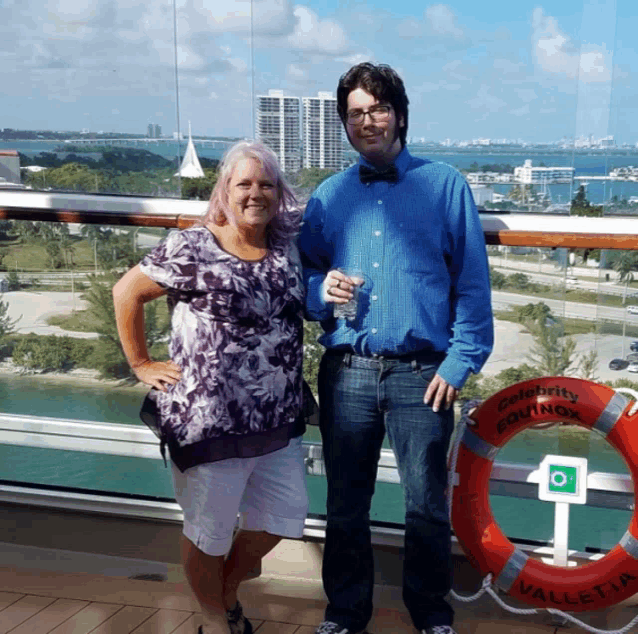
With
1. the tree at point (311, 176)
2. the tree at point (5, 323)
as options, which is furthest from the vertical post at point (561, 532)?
the tree at point (5, 323)

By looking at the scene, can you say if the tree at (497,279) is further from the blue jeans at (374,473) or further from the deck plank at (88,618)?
the deck plank at (88,618)

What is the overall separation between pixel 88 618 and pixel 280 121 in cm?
151

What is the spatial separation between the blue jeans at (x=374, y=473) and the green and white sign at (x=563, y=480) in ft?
1.28

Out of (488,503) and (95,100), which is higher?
(95,100)

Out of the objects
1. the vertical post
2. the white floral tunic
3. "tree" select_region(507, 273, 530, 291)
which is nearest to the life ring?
the vertical post

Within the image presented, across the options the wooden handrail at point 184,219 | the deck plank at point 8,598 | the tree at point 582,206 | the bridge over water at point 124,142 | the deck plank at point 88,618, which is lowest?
the deck plank at point 8,598

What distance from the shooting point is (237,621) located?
7.11 ft

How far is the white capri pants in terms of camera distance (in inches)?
75.9

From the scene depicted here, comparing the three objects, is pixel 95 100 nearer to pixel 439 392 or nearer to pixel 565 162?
pixel 565 162

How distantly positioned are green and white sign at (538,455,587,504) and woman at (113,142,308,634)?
71 centimetres

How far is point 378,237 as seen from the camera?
1.93 m

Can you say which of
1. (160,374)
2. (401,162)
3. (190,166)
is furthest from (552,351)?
(190,166)

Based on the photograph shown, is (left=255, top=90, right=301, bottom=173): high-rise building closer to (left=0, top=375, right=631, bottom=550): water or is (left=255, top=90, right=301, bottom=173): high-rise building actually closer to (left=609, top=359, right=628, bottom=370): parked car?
(left=0, top=375, right=631, bottom=550): water

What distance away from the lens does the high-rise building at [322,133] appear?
2.39 meters
